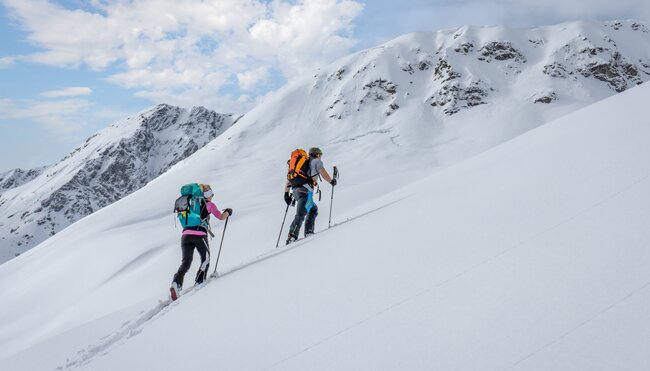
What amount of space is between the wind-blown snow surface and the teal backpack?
1.22 metres

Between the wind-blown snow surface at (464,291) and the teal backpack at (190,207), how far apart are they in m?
1.22

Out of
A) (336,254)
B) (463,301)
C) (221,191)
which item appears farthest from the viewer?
(221,191)

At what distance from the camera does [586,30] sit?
85.8 metres

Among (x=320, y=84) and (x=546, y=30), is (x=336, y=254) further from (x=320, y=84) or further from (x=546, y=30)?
(x=546, y=30)

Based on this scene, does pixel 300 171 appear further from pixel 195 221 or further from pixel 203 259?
pixel 203 259

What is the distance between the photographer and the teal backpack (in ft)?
24.6

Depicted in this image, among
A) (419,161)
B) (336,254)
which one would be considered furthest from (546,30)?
(336,254)

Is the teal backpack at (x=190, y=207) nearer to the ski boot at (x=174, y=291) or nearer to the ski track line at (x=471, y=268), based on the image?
the ski boot at (x=174, y=291)

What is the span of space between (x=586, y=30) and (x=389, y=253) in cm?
10387

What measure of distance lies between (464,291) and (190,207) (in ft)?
19.0

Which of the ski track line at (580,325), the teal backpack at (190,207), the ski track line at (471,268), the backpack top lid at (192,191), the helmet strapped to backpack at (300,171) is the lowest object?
the ski track line at (580,325)

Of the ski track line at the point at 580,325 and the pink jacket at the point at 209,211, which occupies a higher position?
the pink jacket at the point at 209,211

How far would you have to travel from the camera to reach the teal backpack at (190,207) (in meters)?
7.51

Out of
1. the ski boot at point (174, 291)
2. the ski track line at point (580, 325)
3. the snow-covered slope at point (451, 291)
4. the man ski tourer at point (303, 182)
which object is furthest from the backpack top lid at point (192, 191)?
the ski track line at point (580, 325)
